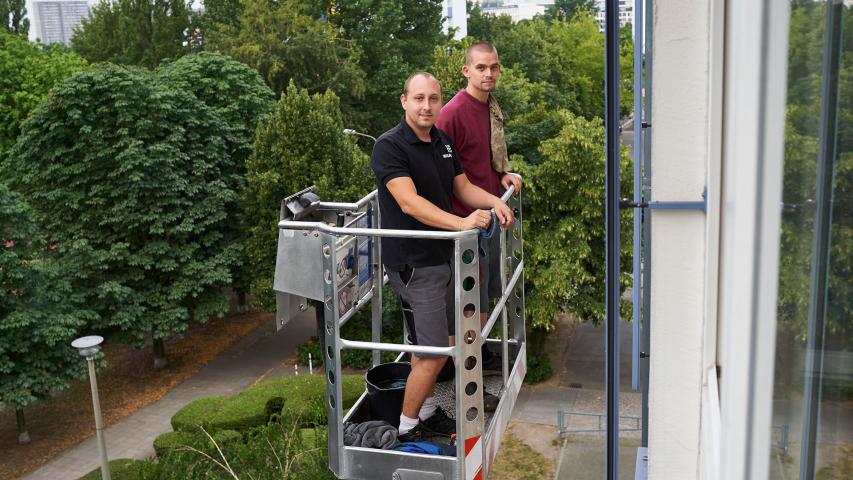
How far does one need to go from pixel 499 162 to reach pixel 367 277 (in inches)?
53.7

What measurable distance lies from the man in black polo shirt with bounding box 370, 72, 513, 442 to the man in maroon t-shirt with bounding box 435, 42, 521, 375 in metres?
0.55

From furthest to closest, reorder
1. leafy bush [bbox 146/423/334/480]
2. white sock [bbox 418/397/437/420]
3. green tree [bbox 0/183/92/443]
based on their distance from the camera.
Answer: green tree [bbox 0/183/92/443] → leafy bush [bbox 146/423/334/480] → white sock [bbox 418/397/437/420]

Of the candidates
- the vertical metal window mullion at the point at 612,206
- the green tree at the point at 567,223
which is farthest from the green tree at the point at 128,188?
the vertical metal window mullion at the point at 612,206

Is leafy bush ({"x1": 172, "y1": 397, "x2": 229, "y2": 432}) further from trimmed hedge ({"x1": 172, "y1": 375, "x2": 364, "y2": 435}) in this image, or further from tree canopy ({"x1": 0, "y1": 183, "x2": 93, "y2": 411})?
tree canopy ({"x1": 0, "y1": 183, "x2": 93, "y2": 411})

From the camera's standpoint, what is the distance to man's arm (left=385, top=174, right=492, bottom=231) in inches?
207

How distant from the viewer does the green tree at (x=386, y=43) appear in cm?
4122

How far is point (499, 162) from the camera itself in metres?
6.71

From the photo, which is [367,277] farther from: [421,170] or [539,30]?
[539,30]

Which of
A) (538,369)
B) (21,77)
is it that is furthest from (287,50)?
(538,369)

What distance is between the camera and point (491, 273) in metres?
6.93

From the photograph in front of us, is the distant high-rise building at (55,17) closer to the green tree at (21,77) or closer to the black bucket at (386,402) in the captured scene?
the green tree at (21,77)

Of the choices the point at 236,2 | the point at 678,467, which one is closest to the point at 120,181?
the point at 236,2

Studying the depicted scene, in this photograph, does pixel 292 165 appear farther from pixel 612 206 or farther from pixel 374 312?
pixel 612 206

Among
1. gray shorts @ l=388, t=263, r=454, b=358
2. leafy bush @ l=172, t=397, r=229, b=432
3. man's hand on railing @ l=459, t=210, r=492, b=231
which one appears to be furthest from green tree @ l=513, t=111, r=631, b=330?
man's hand on railing @ l=459, t=210, r=492, b=231
